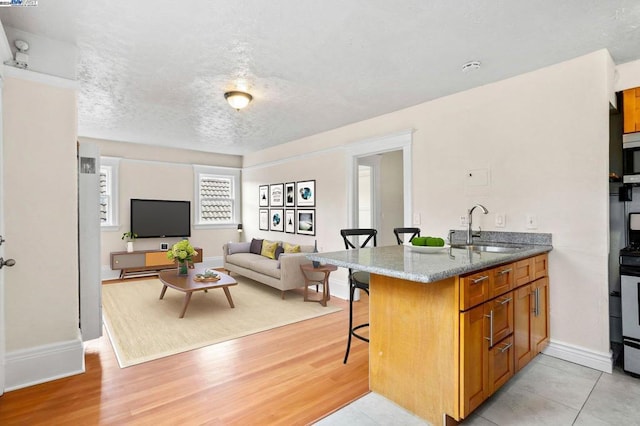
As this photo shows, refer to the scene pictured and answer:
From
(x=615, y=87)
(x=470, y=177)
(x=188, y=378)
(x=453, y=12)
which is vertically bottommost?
(x=188, y=378)

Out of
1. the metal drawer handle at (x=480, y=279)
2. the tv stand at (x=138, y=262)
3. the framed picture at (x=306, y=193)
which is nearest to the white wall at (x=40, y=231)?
the metal drawer handle at (x=480, y=279)

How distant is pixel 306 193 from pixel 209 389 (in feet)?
12.3

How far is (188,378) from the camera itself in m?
2.49

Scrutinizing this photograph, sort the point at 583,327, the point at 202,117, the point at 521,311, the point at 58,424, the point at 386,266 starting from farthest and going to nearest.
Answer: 1. the point at 202,117
2. the point at 583,327
3. the point at 521,311
4. the point at 58,424
5. the point at 386,266

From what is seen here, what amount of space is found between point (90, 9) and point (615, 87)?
4007mm

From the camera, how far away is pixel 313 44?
250 cm

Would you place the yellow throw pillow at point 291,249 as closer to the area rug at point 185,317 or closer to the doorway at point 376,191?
the area rug at point 185,317

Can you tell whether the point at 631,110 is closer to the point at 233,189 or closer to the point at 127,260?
the point at 233,189

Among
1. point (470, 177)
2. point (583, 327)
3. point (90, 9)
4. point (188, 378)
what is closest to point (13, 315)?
point (188, 378)

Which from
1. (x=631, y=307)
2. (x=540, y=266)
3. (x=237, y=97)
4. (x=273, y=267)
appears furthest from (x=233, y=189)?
(x=631, y=307)

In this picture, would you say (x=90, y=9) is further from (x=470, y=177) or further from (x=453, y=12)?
(x=470, y=177)

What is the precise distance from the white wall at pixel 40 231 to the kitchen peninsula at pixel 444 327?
80.0 inches

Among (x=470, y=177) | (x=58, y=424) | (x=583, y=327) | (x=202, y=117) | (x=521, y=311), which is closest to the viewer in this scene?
(x=58, y=424)

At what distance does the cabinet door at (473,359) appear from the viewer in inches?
68.2
